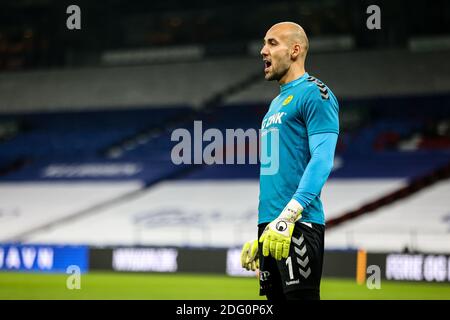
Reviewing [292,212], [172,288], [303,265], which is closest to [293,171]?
[292,212]

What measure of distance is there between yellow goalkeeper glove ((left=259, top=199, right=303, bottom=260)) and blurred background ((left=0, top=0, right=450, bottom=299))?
1065cm

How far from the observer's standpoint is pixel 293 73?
13.9ft

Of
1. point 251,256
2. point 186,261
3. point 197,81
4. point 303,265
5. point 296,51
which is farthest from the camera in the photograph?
point 197,81

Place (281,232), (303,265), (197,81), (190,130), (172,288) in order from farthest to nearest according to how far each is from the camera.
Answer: (197,81), (190,130), (172,288), (303,265), (281,232)

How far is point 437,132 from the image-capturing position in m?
22.6

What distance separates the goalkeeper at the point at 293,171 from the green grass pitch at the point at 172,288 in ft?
26.0

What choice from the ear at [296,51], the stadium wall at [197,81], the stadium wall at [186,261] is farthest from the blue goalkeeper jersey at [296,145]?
the stadium wall at [197,81]

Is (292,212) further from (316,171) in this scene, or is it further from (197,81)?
(197,81)

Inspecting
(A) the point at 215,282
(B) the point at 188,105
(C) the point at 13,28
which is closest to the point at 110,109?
(B) the point at 188,105

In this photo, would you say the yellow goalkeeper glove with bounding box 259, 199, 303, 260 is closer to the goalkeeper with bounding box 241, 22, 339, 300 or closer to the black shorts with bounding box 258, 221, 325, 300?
the goalkeeper with bounding box 241, 22, 339, 300

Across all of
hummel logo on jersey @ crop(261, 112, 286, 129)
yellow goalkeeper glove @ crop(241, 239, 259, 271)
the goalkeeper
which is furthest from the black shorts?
hummel logo on jersey @ crop(261, 112, 286, 129)

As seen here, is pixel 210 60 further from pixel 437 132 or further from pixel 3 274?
pixel 3 274

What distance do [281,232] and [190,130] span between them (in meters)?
21.7

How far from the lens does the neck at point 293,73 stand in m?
4.21
